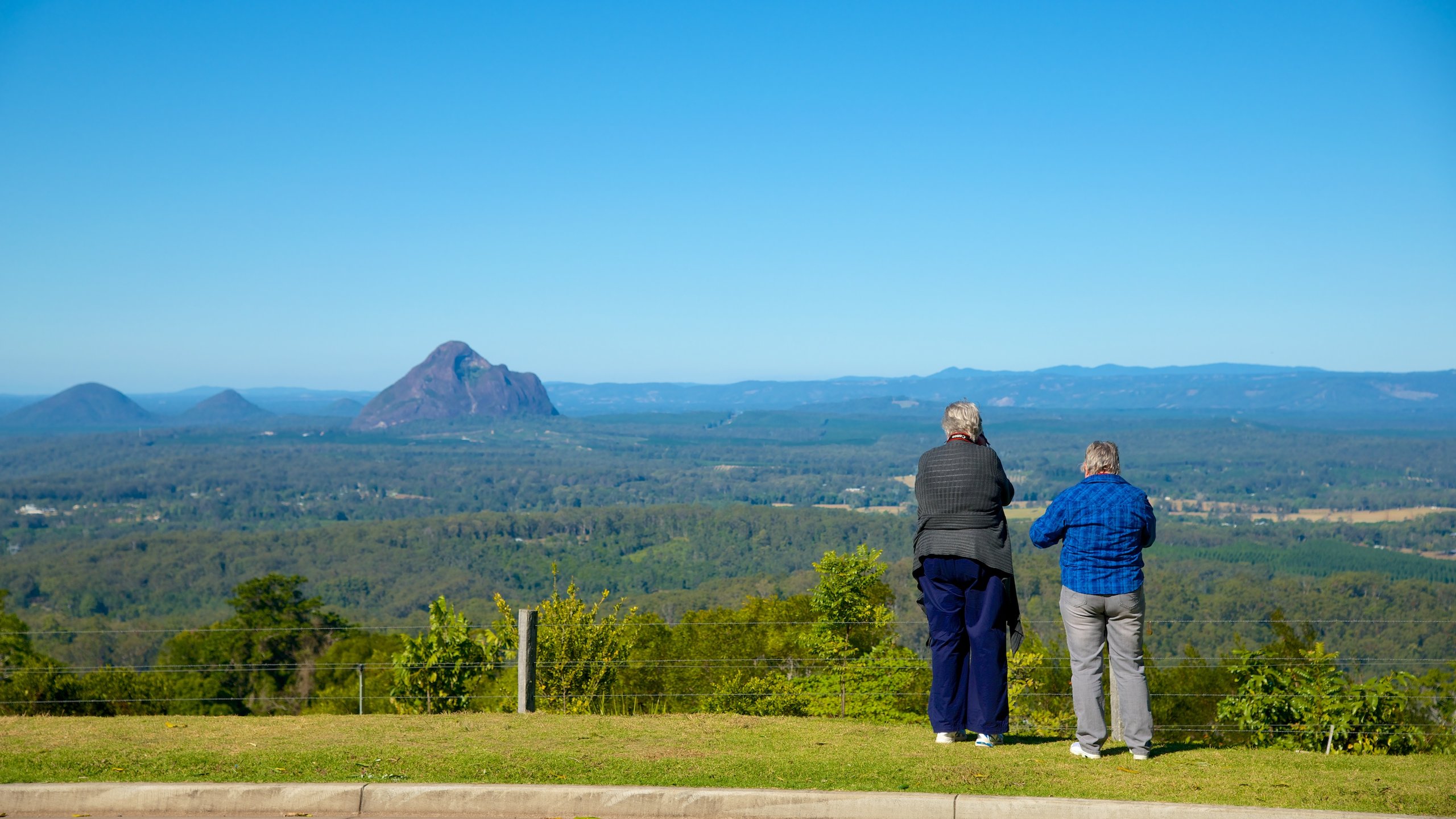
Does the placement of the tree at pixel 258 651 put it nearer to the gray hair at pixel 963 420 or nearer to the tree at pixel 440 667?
the tree at pixel 440 667

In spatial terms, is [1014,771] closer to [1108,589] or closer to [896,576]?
[1108,589]

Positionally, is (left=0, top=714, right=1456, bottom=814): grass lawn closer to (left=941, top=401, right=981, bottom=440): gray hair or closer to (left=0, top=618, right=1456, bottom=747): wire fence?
(left=0, top=618, right=1456, bottom=747): wire fence

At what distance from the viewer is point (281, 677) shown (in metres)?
41.2

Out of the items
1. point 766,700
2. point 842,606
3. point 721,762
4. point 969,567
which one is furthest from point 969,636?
point 766,700

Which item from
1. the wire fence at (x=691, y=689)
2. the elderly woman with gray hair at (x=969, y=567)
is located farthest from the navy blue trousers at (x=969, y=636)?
the wire fence at (x=691, y=689)

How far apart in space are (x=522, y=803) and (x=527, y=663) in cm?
365

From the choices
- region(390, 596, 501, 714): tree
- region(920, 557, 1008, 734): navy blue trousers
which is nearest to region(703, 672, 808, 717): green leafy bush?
region(390, 596, 501, 714): tree

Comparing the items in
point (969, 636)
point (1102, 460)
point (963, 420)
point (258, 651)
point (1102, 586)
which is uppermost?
point (963, 420)

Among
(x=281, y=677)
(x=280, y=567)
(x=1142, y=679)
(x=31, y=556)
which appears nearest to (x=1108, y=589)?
(x=1142, y=679)

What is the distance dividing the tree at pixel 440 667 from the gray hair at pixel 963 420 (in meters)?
8.79

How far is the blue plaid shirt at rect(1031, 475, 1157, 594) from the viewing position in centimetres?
645

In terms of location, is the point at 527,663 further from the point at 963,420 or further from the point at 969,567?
the point at 963,420

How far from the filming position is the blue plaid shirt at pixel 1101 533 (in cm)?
645

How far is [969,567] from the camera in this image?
21.9ft
